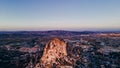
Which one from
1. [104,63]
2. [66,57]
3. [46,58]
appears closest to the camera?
[46,58]

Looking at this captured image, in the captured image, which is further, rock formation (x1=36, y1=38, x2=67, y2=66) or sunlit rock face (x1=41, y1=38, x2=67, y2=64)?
sunlit rock face (x1=41, y1=38, x2=67, y2=64)

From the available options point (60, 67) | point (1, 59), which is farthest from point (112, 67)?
point (1, 59)

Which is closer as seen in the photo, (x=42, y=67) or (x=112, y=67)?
(x=42, y=67)

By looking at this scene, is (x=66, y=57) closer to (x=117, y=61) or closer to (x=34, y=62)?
(x=34, y=62)

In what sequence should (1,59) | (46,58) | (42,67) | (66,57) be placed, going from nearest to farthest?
(42,67) → (46,58) → (66,57) → (1,59)

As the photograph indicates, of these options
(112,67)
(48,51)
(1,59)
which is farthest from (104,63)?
(1,59)

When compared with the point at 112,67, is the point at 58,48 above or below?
above

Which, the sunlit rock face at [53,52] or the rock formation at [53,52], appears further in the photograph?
the sunlit rock face at [53,52]
